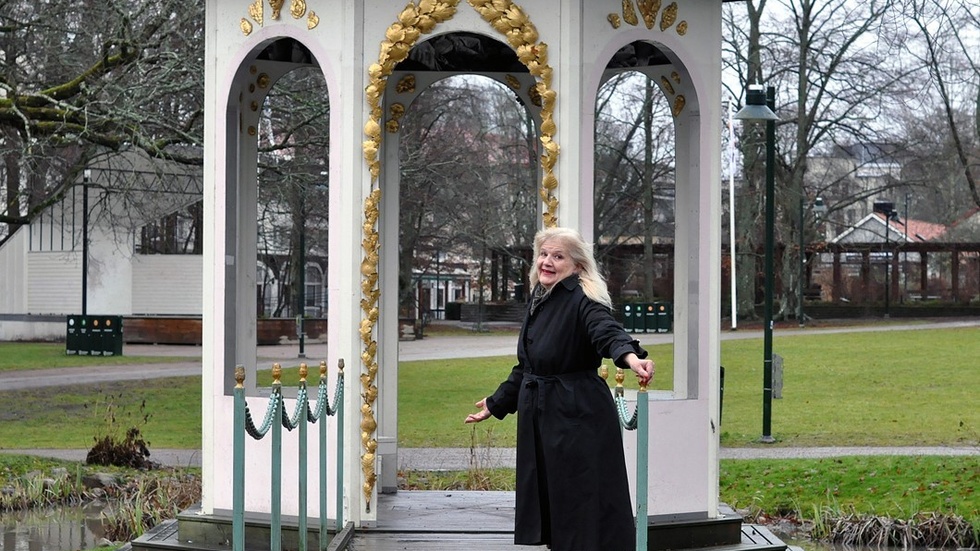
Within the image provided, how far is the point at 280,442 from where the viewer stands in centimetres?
722

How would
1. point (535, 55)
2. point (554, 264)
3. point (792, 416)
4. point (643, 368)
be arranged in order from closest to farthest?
1. point (643, 368)
2. point (554, 264)
3. point (535, 55)
4. point (792, 416)

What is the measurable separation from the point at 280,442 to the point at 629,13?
3.49m

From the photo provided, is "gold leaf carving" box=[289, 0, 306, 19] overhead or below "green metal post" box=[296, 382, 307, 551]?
overhead

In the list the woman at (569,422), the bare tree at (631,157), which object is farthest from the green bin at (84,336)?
the woman at (569,422)

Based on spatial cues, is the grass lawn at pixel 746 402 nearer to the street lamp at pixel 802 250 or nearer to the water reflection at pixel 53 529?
the water reflection at pixel 53 529

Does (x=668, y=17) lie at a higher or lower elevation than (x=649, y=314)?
higher

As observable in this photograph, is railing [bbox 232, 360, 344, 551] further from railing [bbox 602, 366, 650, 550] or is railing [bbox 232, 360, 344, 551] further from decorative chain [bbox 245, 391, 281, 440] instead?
railing [bbox 602, 366, 650, 550]

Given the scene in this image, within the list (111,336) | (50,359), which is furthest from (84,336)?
(50,359)

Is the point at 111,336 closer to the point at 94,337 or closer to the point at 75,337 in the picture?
the point at 94,337

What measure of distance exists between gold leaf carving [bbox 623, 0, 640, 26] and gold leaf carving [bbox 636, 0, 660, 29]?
6cm

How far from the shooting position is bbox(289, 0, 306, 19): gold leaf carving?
8.88 meters

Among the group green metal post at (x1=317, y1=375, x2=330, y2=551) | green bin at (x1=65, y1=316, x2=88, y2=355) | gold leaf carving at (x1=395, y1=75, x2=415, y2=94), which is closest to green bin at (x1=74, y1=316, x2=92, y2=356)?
green bin at (x1=65, y1=316, x2=88, y2=355)

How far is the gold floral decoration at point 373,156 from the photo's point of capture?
28.5ft

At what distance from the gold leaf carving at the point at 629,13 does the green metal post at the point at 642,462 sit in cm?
305
